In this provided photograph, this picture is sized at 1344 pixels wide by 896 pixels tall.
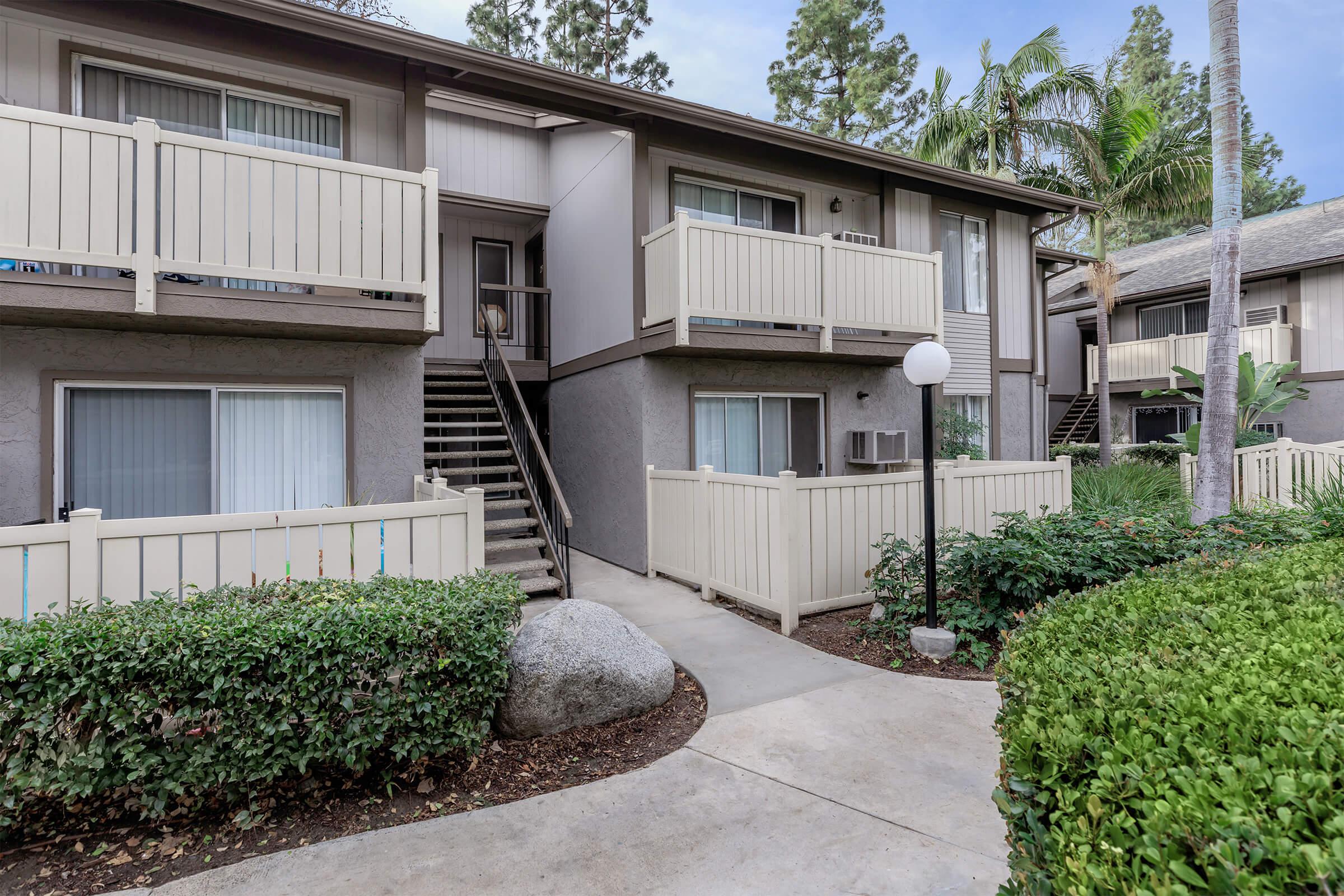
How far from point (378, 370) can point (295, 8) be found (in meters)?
3.28

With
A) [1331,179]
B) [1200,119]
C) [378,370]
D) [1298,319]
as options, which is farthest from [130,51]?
[1331,179]

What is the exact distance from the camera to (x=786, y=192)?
9.84m

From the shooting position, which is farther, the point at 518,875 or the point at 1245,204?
the point at 1245,204

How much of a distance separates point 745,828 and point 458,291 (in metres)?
9.90

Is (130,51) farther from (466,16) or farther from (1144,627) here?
(466,16)

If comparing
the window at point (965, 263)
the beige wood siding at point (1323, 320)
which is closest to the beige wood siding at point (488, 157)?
the window at point (965, 263)

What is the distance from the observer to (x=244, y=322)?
566 centimetres

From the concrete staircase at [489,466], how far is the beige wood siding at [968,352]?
23.6 ft

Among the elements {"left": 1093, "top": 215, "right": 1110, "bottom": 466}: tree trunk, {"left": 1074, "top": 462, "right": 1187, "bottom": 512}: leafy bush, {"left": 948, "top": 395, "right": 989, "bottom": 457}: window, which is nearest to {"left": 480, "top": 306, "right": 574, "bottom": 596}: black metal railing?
{"left": 1074, "top": 462, "right": 1187, "bottom": 512}: leafy bush

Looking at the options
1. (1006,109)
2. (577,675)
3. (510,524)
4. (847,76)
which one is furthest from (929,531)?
(847,76)

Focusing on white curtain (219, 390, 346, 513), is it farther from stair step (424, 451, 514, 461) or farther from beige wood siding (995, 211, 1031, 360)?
beige wood siding (995, 211, 1031, 360)

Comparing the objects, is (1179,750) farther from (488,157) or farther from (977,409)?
(488,157)

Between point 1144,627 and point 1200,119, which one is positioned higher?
point 1200,119

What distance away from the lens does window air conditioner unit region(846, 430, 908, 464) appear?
9.39 m
